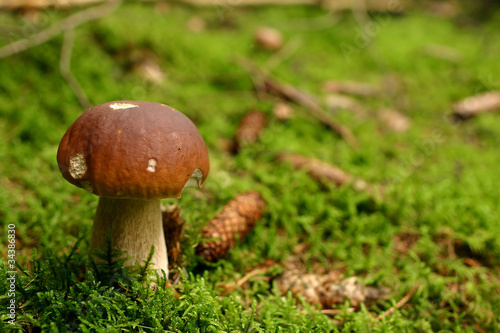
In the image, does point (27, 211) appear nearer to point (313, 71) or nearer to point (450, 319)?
point (450, 319)

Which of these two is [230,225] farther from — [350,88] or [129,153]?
[350,88]

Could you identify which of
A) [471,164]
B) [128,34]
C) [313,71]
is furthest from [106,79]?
[471,164]

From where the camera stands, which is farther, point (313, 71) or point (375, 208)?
point (313, 71)

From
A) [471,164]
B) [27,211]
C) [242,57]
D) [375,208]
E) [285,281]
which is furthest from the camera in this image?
[242,57]

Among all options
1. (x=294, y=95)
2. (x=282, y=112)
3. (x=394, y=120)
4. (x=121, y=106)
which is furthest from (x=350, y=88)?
(x=121, y=106)

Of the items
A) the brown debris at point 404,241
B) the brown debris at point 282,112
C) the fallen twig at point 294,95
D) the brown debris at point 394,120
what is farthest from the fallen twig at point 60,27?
the brown debris at point 404,241

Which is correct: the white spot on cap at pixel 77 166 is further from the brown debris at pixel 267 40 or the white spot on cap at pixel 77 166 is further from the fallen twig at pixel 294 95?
the brown debris at pixel 267 40
